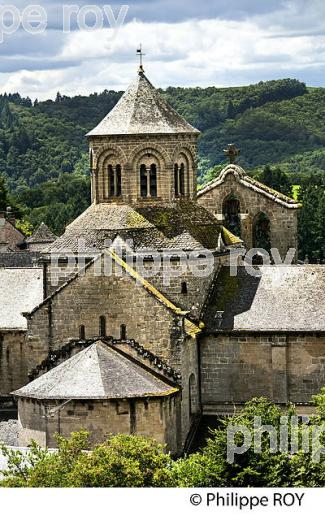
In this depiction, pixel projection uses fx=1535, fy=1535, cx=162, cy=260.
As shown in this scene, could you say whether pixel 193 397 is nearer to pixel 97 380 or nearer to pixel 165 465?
pixel 97 380

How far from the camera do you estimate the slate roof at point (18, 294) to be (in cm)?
6200

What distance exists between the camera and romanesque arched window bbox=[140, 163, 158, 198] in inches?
2356

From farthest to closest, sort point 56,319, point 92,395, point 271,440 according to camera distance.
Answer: point 56,319, point 92,395, point 271,440

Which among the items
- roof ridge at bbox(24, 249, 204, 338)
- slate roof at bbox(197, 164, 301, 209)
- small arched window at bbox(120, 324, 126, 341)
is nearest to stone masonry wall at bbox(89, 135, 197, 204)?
roof ridge at bbox(24, 249, 204, 338)

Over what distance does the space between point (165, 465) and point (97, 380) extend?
21.9 ft

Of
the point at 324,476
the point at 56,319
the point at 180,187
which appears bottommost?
the point at 324,476

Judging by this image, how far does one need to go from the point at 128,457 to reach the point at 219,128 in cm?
15465

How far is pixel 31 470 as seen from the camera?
4541 centimetres

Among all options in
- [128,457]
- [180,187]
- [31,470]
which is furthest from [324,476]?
[180,187]

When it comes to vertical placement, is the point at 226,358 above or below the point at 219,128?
below

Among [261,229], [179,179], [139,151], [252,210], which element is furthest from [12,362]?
[261,229]

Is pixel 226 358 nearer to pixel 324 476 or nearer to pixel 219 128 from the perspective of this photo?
pixel 324 476

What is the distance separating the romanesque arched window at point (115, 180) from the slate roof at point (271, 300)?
17.2 feet

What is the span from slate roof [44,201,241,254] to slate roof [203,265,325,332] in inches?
75.7
